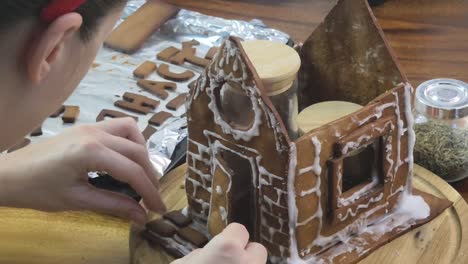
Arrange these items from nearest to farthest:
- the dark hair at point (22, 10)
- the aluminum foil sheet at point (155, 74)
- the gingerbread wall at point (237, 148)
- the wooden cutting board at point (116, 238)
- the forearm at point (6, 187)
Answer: the dark hair at point (22, 10) < the gingerbread wall at point (237, 148) < the wooden cutting board at point (116, 238) < the forearm at point (6, 187) < the aluminum foil sheet at point (155, 74)

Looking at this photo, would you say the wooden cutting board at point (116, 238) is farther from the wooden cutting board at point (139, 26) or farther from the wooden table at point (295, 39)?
the wooden cutting board at point (139, 26)

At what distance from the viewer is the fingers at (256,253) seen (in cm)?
77

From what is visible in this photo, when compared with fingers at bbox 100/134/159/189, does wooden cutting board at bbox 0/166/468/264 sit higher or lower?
lower

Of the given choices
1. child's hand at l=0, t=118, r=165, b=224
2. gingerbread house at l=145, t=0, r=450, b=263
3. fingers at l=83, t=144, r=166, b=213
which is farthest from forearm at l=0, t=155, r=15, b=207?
gingerbread house at l=145, t=0, r=450, b=263

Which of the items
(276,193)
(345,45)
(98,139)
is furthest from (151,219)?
(345,45)

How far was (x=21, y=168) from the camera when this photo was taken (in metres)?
0.97

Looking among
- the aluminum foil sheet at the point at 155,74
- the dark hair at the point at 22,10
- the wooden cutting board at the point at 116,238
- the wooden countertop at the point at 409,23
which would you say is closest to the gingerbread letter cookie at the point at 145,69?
the aluminum foil sheet at the point at 155,74

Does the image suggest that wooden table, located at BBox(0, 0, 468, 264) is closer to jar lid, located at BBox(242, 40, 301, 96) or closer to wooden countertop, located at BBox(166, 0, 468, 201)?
wooden countertop, located at BBox(166, 0, 468, 201)

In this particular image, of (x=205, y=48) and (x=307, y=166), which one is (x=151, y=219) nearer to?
(x=307, y=166)

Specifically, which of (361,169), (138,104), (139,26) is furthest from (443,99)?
(139,26)

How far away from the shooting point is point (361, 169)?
0.88m

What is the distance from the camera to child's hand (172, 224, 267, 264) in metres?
0.76

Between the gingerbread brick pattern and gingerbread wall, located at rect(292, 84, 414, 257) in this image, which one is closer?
gingerbread wall, located at rect(292, 84, 414, 257)

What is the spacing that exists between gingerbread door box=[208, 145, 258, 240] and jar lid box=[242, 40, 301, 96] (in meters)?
0.09
